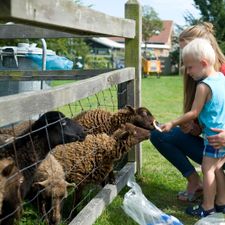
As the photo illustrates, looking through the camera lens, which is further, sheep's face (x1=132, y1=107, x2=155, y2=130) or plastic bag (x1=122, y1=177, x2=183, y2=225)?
sheep's face (x1=132, y1=107, x2=155, y2=130)

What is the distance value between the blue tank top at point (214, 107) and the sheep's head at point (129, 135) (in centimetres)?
71

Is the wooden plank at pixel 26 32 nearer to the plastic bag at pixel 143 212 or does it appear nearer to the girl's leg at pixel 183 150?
the girl's leg at pixel 183 150

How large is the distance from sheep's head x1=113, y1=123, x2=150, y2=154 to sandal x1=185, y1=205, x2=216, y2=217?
0.79 m

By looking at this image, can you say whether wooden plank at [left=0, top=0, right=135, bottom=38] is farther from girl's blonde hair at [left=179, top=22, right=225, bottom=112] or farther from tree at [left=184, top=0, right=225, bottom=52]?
tree at [left=184, top=0, right=225, bottom=52]

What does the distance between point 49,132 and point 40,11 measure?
4.10 feet

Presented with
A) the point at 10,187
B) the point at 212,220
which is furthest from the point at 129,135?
the point at 10,187

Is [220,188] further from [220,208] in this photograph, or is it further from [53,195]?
[53,195]

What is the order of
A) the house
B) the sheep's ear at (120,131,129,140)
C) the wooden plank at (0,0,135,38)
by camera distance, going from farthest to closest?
the house, the sheep's ear at (120,131,129,140), the wooden plank at (0,0,135,38)

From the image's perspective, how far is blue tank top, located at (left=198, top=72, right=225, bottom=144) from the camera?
4.32 metres

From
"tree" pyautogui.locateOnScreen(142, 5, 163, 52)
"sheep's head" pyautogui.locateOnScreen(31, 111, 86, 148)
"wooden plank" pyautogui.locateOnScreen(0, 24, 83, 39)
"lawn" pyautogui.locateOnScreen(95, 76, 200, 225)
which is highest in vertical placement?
"tree" pyautogui.locateOnScreen(142, 5, 163, 52)

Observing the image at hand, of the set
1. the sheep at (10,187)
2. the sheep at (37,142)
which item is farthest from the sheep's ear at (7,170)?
the sheep at (37,142)

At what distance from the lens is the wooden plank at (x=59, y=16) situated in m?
2.34

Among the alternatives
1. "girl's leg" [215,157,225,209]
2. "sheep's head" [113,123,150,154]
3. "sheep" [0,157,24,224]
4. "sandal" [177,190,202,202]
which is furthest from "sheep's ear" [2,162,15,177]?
"sandal" [177,190,202,202]

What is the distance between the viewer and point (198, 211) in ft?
15.1
